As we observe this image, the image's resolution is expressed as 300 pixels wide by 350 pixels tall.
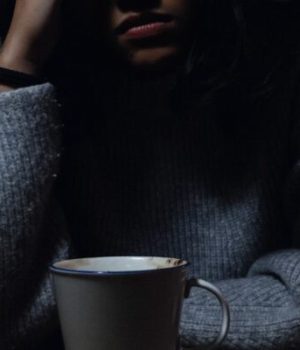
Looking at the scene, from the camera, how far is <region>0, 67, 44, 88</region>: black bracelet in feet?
1.92

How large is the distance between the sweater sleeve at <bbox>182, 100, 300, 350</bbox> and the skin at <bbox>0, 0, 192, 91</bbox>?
0.21 m

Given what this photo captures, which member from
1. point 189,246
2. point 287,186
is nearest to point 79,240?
point 189,246

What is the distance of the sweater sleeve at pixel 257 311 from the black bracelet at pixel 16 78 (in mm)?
227

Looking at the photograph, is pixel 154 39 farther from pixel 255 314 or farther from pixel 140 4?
pixel 255 314

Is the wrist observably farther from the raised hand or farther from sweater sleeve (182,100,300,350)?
sweater sleeve (182,100,300,350)

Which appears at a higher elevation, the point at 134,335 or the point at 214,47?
the point at 214,47

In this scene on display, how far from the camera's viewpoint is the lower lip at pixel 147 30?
1.95 ft

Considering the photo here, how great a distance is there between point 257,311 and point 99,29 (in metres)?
0.28

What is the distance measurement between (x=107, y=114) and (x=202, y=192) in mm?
122

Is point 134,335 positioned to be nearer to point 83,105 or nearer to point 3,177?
point 3,177

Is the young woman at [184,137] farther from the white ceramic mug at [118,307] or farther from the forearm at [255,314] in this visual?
the white ceramic mug at [118,307]

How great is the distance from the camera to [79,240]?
2.30 feet

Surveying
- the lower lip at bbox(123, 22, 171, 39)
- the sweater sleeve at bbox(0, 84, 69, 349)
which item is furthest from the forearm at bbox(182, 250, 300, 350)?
the lower lip at bbox(123, 22, 171, 39)

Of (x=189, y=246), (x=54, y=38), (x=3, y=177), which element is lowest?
(x=189, y=246)
